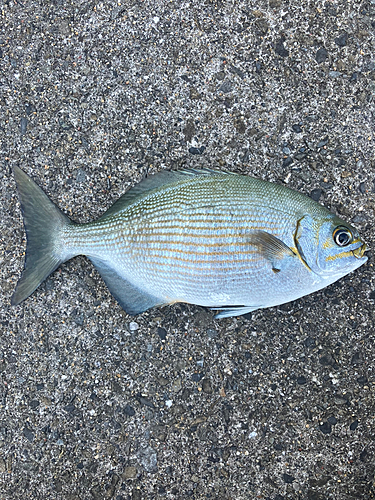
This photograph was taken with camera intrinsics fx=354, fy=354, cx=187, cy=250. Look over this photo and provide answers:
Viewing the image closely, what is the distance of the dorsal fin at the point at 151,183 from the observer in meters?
2.08

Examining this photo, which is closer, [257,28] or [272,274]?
[272,274]

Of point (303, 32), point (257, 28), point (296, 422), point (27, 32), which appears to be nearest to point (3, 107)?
point (27, 32)

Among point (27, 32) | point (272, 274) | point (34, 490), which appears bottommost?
point (34, 490)

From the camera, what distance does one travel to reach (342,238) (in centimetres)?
185

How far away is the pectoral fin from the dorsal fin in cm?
47

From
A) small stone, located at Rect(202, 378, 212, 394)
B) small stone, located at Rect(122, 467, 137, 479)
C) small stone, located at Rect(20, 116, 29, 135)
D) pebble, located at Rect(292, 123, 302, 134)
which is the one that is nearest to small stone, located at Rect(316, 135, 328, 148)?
pebble, located at Rect(292, 123, 302, 134)

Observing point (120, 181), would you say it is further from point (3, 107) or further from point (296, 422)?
point (296, 422)

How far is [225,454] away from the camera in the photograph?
220cm

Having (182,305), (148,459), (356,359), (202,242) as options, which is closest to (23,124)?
(202,242)

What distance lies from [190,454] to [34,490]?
1.07 meters

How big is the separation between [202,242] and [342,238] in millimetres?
734

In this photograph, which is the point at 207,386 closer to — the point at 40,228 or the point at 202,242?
the point at 202,242

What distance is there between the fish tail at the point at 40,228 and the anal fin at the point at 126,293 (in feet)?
0.85

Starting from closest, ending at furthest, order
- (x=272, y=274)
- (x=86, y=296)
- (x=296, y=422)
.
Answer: (x=272, y=274) < (x=296, y=422) < (x=86, y=296)
